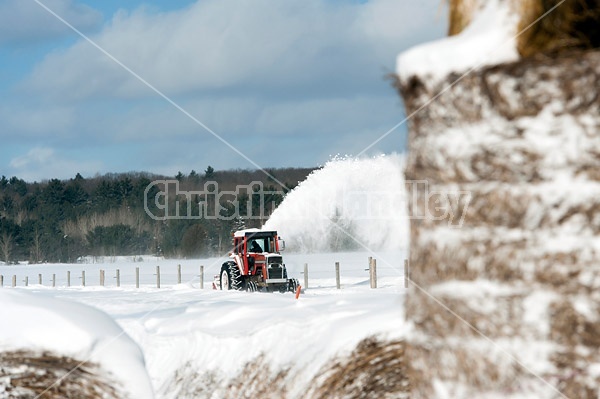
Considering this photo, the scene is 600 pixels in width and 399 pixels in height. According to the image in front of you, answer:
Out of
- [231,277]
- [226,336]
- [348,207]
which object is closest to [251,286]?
[231,277]

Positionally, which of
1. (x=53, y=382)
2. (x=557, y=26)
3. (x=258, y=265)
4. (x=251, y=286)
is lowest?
(x=251, y=286)

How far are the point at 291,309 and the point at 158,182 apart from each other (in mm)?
123634

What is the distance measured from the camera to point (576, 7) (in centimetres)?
245

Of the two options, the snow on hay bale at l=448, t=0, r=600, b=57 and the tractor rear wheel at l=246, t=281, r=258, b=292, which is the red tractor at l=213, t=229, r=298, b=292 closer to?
the tractor rear wheel at l=246, t=281, r=258, b=292

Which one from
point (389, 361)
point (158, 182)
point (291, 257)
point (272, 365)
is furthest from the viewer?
point (158, 182)

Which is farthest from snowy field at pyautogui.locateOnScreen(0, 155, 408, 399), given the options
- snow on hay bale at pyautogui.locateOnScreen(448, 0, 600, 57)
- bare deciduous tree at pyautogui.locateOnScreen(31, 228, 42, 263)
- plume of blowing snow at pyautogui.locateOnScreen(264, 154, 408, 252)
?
bare deciduous tree at pyautogui.locateOnScreen(31, 228, 42, 263)

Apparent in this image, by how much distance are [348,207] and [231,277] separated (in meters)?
27.8

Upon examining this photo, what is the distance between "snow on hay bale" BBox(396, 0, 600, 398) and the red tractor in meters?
19.6

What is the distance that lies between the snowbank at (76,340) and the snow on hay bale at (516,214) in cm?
320

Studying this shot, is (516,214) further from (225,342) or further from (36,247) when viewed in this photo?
(36,247)

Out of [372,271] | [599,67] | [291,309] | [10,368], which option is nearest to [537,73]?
[599,67]

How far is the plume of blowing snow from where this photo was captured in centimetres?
4709

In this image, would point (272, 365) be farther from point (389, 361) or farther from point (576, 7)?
point (576, 7)

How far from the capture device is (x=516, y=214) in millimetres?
2285
